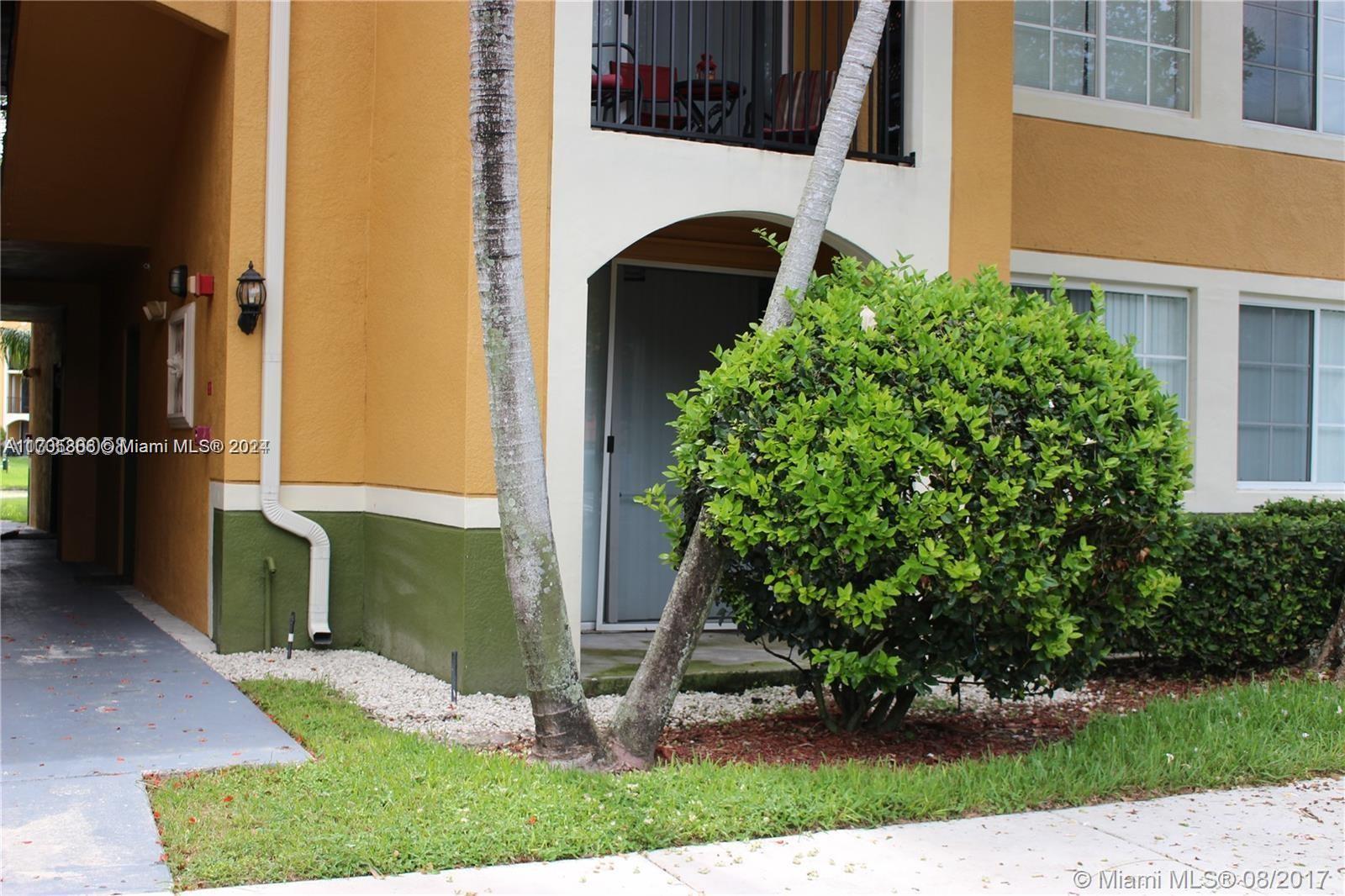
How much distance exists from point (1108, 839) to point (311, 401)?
607 centimetres

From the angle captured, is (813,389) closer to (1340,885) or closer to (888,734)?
(888,734)

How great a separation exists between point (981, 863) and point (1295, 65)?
29.8 feet

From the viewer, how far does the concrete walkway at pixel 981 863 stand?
171 inches

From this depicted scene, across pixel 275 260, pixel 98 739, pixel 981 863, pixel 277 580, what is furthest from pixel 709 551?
pixel 275 260

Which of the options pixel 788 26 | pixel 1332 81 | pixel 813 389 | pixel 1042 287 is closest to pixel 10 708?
pixel 813 389

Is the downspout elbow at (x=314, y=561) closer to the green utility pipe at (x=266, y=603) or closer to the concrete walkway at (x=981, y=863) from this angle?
the green utility pipe at (x=266, y=603)

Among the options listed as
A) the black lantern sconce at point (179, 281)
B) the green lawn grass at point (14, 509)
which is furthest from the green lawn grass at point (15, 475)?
the black lantern sconce at point (179, 281)

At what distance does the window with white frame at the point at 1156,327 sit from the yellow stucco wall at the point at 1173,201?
33cm

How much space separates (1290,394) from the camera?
10.9 metres

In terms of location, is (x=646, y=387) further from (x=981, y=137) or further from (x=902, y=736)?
(x=902, y=736)

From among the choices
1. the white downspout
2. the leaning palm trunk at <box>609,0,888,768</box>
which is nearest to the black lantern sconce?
the white downspout

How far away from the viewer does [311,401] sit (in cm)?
886

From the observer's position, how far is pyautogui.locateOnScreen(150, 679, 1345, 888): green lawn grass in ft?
14.9

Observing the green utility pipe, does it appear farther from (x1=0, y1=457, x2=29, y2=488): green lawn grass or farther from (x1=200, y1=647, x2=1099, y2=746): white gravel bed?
(x1=0, y1=457, x2=29, y2=488): green lawn grass
